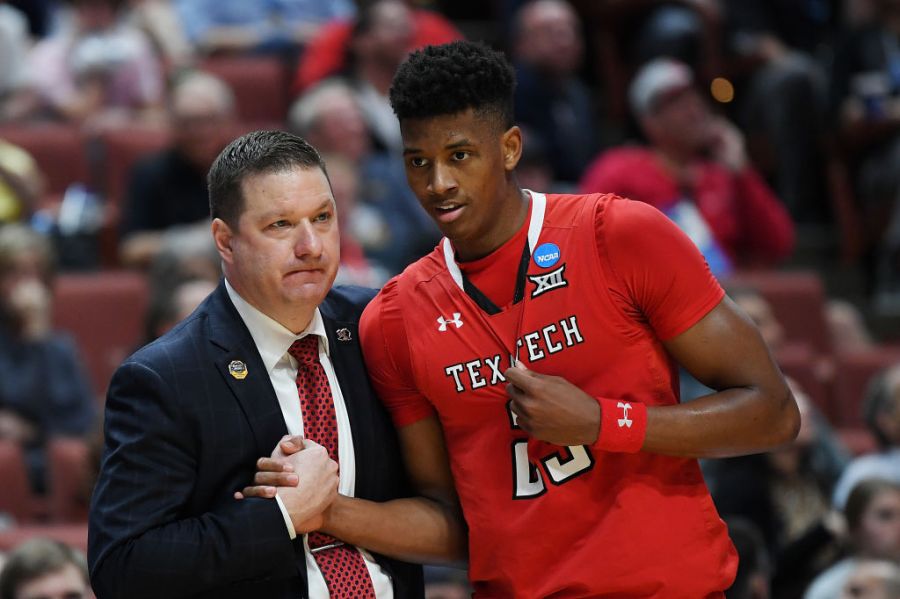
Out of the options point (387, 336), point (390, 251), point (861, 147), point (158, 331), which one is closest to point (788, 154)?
point (861, 147)

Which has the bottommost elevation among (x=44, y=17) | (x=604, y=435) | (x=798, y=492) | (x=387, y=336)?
(x=798, y=492)

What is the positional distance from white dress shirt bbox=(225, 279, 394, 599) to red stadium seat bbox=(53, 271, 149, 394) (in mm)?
3395

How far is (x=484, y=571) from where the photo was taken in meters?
2.99

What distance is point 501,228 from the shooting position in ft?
9.83

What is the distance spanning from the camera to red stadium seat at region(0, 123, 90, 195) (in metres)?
7.20

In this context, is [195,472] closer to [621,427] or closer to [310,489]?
[310,489]

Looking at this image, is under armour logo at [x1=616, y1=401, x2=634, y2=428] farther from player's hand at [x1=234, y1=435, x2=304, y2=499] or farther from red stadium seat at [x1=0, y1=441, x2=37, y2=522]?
red stadium seat at [x1=0, y1=441, x2=37, y2=522]

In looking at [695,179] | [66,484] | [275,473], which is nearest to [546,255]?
[275,473]

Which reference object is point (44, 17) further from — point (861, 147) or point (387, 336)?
point (387, 336)

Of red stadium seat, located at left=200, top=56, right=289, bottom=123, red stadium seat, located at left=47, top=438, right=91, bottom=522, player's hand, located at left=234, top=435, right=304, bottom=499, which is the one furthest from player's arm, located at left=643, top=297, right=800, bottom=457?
red stadium seat, located at left=200, top=56, right=289, bottom=123

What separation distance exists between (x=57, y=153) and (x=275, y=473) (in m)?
4.78

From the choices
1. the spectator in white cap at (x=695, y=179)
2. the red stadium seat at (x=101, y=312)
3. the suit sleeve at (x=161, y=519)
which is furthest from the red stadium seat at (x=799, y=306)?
the suit sleeve at (x=161, y=519)

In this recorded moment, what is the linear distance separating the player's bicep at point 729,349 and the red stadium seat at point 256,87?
543 cm

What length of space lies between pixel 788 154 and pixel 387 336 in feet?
18.5
